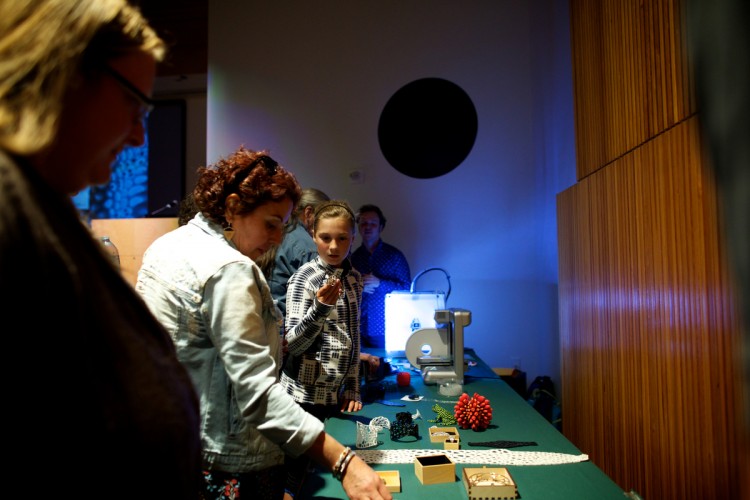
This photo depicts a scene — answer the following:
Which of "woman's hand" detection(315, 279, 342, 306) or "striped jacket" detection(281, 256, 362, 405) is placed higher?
"woman's hand" detection(315, 279, 342, 306)

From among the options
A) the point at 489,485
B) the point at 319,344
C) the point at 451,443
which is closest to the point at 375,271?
the point at 319,344

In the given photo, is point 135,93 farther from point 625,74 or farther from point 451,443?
point 625,74

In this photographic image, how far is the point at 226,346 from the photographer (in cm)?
95

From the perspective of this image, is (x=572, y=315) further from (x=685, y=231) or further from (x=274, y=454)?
(x=274, y=454)

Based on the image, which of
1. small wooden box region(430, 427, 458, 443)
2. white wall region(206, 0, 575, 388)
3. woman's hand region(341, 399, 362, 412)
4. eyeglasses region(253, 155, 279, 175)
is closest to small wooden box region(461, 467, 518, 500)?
small wooden box region(430, 427, 458, 443)

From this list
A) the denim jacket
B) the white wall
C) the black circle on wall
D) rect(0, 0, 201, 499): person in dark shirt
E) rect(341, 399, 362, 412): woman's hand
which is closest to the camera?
rect(0, 0, 201, 499): person in dark shirt

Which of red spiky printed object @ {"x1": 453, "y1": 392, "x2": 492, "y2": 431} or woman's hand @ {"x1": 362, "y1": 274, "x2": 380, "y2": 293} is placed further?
woman's hand @ {"x1": 362, "y1": 274, "x2": 380, "y2": 293}

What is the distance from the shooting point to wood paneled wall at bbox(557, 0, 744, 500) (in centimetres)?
125

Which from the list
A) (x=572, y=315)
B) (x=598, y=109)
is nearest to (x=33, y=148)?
(x=598, y=109)

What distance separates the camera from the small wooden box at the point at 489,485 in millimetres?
1063

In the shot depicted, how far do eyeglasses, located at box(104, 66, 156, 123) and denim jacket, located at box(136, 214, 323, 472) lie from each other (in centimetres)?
47

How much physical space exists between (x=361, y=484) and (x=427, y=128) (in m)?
3.66

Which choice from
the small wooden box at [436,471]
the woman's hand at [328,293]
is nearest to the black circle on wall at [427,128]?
the woman's hand at [328,293]

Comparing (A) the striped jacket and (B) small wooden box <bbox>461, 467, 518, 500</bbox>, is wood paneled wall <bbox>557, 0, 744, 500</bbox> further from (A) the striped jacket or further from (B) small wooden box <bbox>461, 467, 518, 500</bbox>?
(A) the striped jacket
